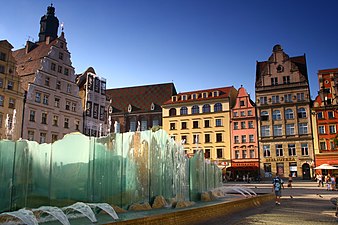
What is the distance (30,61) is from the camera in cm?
4244

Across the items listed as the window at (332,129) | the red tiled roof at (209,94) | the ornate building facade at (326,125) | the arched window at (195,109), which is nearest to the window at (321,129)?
the ornate building facade at (326,125)

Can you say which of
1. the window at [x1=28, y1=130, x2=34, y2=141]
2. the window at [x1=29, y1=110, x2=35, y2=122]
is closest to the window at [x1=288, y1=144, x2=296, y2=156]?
the window at [x1=28, y1=130, x2=34, y2=141]

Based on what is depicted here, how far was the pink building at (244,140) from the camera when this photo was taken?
171 ft

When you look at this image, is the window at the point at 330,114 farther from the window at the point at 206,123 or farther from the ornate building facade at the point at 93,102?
the ornate building facade at the point at 93,102

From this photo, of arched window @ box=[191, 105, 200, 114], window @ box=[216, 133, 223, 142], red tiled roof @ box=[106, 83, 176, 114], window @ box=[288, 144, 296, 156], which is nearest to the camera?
window @ box=[288, 144, 296, 156]

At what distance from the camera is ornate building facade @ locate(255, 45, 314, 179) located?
4947 centimetres

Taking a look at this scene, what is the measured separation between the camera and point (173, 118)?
60.6 metres

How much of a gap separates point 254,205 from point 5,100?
96.5 feet

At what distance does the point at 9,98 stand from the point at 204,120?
32.3 metres

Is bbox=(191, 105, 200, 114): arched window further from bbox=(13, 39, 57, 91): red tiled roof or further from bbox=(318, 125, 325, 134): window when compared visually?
bbox=(13, 39, 57, 91): red tiled roof

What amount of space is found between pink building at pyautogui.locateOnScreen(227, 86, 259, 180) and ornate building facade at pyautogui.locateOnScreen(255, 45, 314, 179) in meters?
1.10

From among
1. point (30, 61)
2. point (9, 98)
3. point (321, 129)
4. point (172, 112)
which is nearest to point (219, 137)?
point (172, 112)

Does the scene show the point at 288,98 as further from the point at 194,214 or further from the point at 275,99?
the point at 194,214

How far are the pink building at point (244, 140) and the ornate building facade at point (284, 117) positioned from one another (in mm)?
1100
